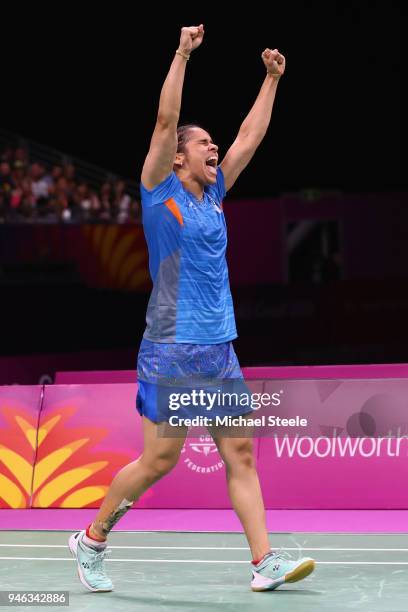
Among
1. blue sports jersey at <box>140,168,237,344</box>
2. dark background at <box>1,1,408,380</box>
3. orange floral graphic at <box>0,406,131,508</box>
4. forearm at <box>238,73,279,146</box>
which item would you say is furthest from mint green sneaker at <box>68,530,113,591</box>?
dark background at <box>1,1,408,380</box>

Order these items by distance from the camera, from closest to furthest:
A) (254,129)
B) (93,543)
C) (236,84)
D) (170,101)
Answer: (170,101) < (93,543) < (254,129) < (236,84)

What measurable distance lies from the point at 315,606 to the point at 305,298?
14948 millimetres

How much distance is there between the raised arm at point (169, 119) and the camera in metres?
4.05

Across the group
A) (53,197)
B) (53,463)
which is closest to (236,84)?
(53,197)

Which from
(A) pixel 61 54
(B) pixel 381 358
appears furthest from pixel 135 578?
(A) pixel 61 54

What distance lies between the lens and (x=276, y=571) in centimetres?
418

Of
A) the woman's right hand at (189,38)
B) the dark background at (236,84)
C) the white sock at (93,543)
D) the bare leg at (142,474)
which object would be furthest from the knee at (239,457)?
the dark background at (236,84)

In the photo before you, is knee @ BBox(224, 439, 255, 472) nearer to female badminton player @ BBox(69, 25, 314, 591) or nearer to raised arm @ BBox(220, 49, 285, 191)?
female badminton player @ BBox(69, 25, 314, 591)

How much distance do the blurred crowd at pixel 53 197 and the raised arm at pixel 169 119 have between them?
1178 centimetres

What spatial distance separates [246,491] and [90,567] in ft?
2.21

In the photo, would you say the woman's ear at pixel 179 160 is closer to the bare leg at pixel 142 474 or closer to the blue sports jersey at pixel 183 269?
the blue sports jersey at pixel 183 269

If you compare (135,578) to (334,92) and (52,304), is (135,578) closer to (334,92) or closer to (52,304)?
(52,304)

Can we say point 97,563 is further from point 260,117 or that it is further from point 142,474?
point 260,117

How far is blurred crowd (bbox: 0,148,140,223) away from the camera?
16.3m
